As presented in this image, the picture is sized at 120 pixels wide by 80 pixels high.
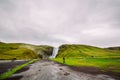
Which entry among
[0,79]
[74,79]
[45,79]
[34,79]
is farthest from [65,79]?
[0,79]

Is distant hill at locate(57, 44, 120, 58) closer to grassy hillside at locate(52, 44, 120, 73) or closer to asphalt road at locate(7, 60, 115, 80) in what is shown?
grassy hillside at locate(52, 44, 120, 73)

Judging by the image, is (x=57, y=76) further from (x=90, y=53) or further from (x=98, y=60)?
(x=90, y=53)

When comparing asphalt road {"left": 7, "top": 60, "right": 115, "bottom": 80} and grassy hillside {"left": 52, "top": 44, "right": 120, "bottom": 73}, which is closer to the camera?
asphalt road {"left": 7, "top": 60, "right": 115, "bottom": 80}

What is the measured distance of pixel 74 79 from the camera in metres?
12.2

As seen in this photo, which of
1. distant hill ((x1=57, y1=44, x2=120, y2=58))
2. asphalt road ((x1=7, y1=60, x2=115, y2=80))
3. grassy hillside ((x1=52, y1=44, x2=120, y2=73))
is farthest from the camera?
distant hill ((x1=57, y1=44, x2=120, y2=58))

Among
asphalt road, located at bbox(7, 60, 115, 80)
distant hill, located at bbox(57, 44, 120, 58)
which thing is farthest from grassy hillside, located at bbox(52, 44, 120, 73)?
asphalt road, located at bbox(7, 60, 115, 80)

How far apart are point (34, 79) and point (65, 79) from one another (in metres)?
3.19

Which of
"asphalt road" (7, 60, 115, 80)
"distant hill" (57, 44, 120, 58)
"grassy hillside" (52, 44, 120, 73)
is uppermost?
"distant hill" (57, 44, 120, 58)

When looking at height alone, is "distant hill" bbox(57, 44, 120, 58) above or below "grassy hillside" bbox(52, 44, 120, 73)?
above

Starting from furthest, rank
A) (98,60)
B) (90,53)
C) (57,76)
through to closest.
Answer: (90,53)
(98,60)
(57,76)

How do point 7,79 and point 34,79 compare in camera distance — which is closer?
point 34,79

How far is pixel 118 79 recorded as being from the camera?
12.5 meters

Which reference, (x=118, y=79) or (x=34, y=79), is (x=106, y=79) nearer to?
(x=118, y=79)

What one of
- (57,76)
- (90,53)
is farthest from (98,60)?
(90,53)
